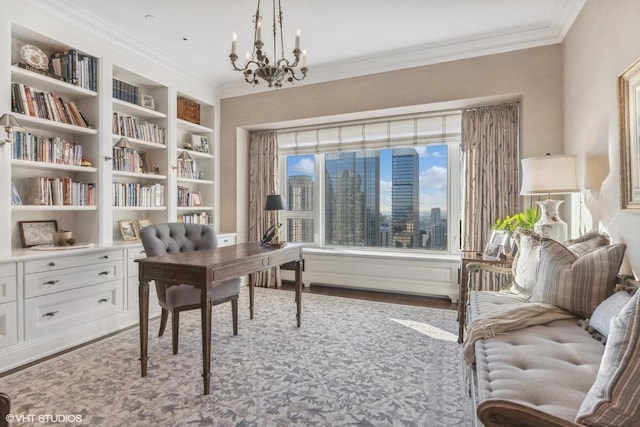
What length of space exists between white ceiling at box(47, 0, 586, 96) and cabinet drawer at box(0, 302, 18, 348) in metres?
2.43

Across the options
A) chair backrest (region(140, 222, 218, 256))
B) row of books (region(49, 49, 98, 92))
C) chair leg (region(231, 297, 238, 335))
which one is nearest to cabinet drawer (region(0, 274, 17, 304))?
chair backrest (region(140, 222, 218, 256))

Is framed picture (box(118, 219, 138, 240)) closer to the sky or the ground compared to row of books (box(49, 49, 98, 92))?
closer to the ground

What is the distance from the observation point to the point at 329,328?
3.13 meters

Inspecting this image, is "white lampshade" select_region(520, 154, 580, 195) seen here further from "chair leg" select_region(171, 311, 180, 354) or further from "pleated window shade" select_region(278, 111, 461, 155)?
"chair leg" select_region(171, 311, 180, 354)

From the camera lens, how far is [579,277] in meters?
1.72

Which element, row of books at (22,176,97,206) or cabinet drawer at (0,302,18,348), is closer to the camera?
cabinet drawer at (0,302,18,348)

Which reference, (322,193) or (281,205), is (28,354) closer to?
(281,205)

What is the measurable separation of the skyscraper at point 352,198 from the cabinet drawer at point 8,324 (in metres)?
3.49

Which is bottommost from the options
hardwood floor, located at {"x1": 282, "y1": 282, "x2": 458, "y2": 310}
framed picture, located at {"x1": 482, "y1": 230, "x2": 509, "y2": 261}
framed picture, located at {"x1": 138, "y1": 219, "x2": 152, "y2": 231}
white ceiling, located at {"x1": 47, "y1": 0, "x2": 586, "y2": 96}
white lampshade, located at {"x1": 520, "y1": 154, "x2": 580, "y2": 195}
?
hardwood floor, located at {"x1": 282, "y1": 282, "x2": 458, "y2": 310}

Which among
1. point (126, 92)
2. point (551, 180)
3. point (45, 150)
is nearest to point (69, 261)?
point (45, 150)

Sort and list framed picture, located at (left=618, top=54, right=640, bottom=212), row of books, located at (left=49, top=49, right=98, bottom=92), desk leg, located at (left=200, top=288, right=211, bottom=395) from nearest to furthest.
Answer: framed picture, located at (left=618, top=54, right=640, bottom=212) < desk leg, located at (left=200, top=288, right=211, bottom=395) < row of books, located at (left=49, top=49, right=98, bottom=92)

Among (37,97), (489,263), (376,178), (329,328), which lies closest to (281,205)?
(329,328)

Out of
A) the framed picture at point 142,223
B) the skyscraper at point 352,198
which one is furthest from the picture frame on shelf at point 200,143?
the skyscraper at point 352,198

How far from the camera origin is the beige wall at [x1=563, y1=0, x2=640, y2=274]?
191cm
